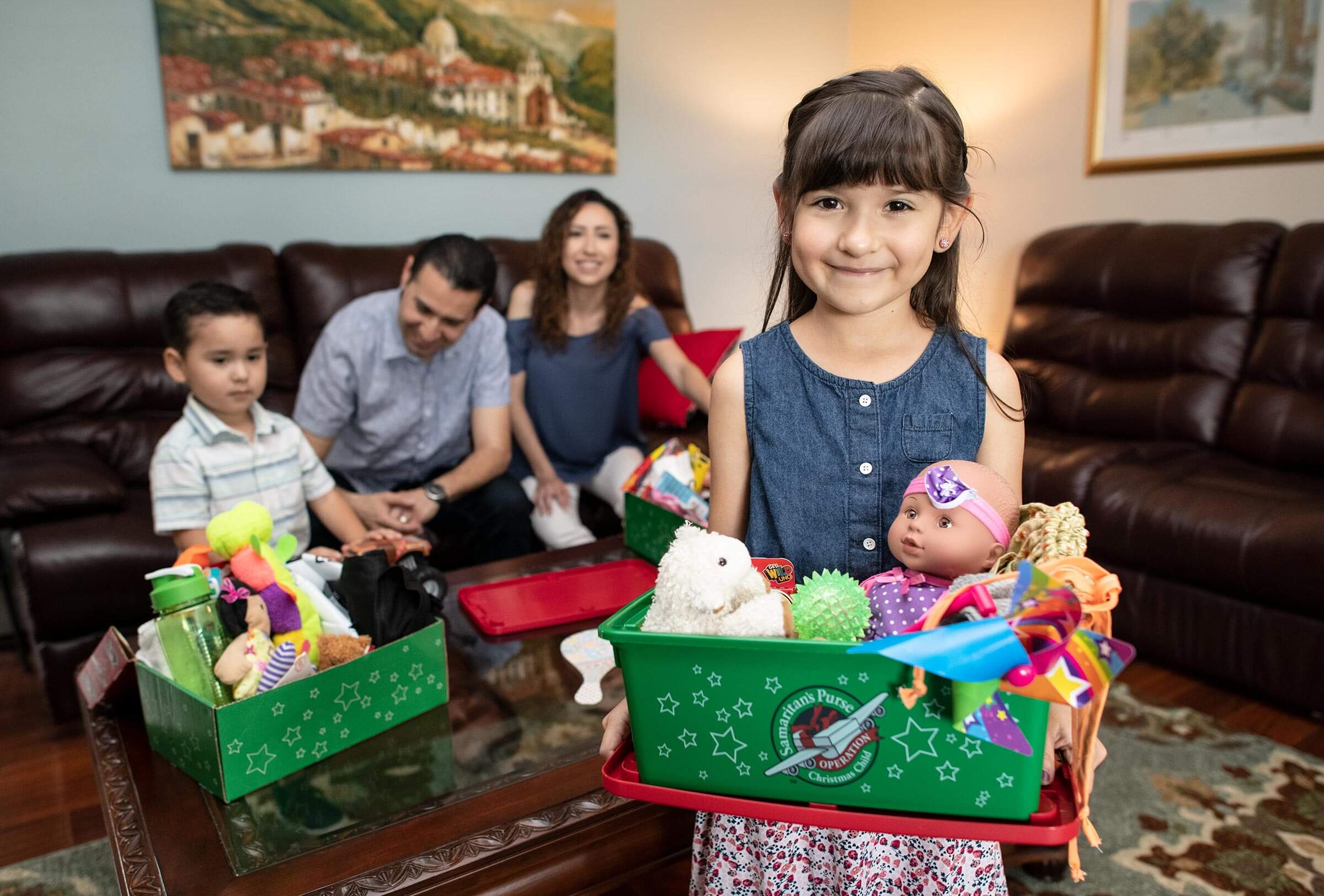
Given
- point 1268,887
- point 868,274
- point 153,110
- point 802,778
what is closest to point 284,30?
point 153,110

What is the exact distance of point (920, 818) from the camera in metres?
0.69

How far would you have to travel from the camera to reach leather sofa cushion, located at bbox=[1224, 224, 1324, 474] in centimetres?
242

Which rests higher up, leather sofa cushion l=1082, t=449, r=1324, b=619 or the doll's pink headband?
the doll's pink headband

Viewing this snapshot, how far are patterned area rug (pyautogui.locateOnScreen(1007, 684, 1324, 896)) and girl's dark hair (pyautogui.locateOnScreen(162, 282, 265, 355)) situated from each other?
1.71 meters

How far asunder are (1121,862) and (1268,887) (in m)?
0.22

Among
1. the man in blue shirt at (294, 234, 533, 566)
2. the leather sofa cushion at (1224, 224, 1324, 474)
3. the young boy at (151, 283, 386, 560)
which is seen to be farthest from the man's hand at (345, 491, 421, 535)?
the leather sofa cushion at (1224, 224, 1324, 474)

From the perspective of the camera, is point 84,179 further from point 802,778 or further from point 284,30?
point 802,778

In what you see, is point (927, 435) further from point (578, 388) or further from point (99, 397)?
point (99, 397)

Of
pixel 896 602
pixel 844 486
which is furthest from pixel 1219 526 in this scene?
pixel 896 602

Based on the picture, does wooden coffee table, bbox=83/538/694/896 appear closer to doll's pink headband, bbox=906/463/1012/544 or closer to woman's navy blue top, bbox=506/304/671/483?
doll's pink headband, bbox=906/463/1012/544

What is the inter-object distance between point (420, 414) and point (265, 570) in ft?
3.82

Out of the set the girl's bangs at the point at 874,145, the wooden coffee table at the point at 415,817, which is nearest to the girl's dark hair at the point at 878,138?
the girl's bangs at the point at 874,145

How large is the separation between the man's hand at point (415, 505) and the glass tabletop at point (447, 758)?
77 cm

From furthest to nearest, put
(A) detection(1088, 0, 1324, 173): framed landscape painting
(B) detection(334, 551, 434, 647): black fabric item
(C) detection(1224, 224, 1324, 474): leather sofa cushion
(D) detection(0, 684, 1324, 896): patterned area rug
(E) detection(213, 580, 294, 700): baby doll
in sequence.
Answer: (A) detection(1088, 0, 1324, 173): framed landscape painting, (C) detection(1224, 224, 1324, 474): leather sofa cushion, (D) detection(0, 684, 1324, 896): patterned area rug, (B) detection(334, 551, 434, 647): black fabric item, (E) detection(213, 580, 294, 700): baby doll
